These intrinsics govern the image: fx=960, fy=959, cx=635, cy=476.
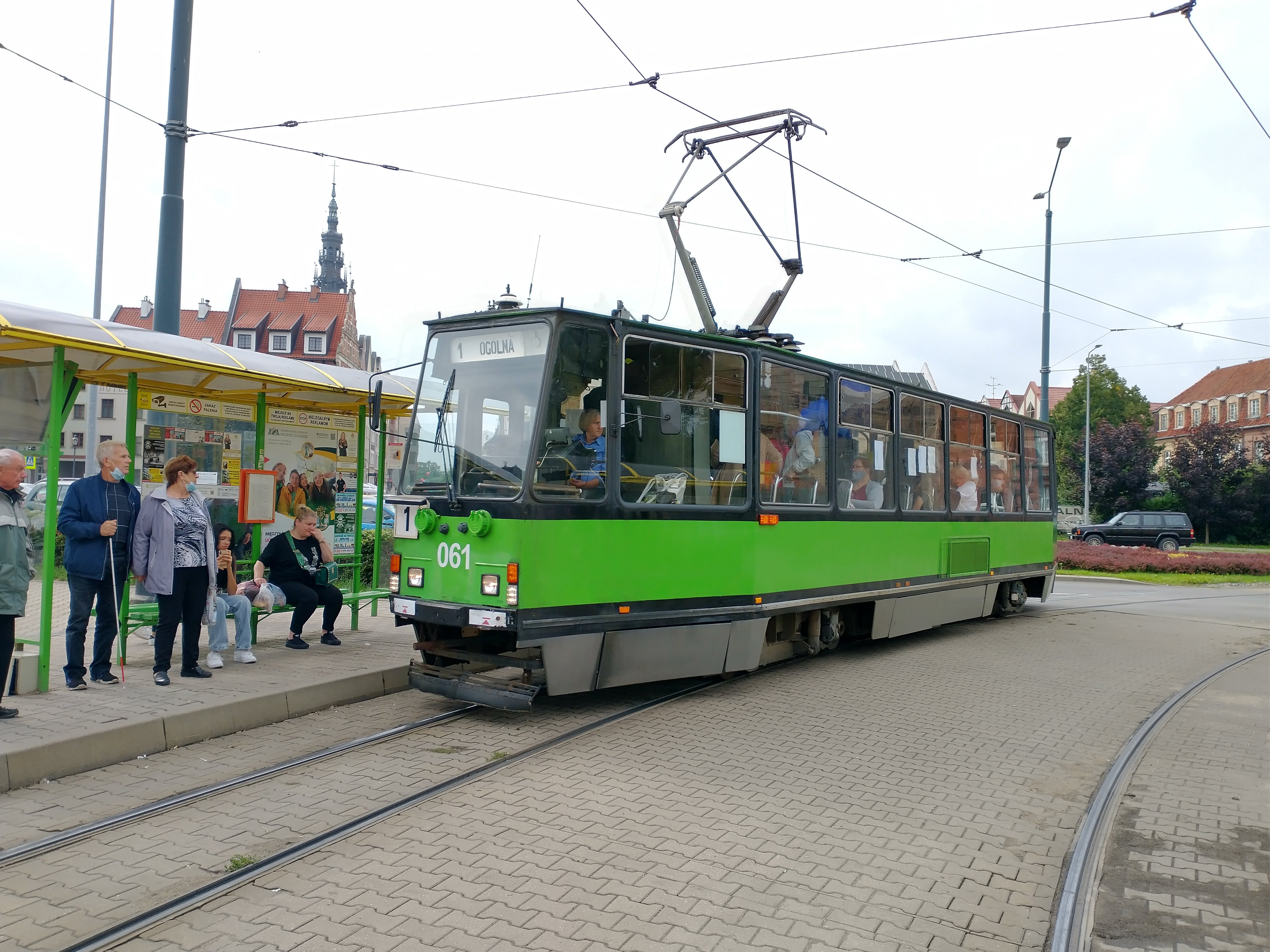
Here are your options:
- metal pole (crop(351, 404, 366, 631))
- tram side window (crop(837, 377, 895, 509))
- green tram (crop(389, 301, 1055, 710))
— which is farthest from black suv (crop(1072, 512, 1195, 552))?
metal pole (crop(351, 404, 366, 631))

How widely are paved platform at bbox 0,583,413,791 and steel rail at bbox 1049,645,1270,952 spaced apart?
17.5 feet

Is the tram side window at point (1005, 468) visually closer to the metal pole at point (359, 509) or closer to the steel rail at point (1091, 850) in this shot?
the steel rail at point (1091, 850)

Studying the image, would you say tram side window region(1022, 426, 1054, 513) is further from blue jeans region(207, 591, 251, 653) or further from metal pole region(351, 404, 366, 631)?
blue jeans region(207, 591, 251, 653)

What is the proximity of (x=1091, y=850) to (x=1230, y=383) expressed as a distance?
275 feet

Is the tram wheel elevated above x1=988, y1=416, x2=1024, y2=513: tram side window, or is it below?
below

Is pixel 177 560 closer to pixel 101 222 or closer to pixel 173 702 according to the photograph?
pixel 173 702

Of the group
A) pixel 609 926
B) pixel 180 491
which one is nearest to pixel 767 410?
pixel 180 491

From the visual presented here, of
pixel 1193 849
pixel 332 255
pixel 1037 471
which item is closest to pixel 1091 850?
pixel 1193 849

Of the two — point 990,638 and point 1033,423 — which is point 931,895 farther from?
point 1033,423

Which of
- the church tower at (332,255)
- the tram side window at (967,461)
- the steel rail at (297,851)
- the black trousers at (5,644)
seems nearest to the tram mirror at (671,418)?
the steel rail at (297,851)

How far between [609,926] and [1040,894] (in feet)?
6.58

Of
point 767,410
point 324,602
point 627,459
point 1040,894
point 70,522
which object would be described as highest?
point 767,410

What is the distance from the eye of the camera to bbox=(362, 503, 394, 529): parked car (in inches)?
642

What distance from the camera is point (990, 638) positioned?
12602mm
